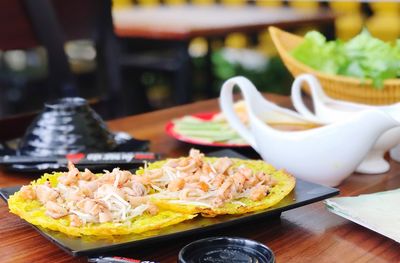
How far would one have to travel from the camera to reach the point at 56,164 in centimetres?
103

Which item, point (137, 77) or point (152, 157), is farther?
point (137, 77)

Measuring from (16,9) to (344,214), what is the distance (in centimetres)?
137

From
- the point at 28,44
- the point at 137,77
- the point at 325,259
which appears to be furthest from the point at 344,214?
the point at 137,77

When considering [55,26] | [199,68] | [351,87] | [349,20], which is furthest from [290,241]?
[349,20]

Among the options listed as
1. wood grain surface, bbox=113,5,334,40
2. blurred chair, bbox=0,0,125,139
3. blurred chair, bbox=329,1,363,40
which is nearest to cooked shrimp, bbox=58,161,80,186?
blurred chair, bbox=0,0,125,139

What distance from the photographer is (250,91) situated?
108 cm

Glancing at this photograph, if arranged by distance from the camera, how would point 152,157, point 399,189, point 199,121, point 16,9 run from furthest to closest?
1. point 16,9
2. point 199,121
3. point 152,157
4. point 399,189

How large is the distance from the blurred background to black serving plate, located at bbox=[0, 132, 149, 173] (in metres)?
2.18

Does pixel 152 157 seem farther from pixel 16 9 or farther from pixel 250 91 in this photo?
pixel 16 9

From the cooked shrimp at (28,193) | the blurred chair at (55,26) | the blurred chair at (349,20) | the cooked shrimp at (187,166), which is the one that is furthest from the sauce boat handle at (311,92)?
the blurred chair at (349,20)

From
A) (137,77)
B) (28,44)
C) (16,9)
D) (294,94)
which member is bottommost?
(137,77)

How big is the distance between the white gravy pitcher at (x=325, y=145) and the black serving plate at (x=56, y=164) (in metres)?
0.29

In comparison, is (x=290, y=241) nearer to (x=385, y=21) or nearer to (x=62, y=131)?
(x=62, y=131)

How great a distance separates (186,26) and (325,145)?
2.26m
